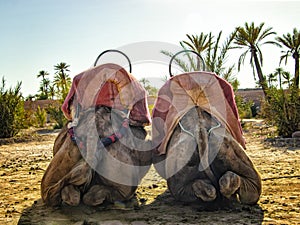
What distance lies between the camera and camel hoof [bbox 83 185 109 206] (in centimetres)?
347

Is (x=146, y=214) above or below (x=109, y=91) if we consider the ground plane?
below

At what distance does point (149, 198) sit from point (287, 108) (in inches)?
322

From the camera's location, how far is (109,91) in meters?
3.85

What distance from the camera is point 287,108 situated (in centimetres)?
1106

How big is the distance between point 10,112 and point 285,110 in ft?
31.7

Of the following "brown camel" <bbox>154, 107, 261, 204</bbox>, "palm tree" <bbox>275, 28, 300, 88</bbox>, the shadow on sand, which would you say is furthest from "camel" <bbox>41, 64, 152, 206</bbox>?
"palm tree" <bbox>275, 28, 300, 88</bbox>

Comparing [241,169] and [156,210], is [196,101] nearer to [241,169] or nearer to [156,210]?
[241,169]

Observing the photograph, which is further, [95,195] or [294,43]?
[294,43]

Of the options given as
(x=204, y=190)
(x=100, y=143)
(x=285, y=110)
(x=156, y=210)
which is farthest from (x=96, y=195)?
(x=285, y=110)

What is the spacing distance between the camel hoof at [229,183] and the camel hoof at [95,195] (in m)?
1.13

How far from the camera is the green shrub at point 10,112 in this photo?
1309 centimetres

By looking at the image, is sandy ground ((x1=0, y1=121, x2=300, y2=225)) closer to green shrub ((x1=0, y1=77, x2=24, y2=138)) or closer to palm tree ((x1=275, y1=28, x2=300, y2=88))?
green shrub ((x1=0, y1=77, x2=24, y2=138))

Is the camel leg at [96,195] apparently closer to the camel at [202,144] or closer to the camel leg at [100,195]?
the camel leg at [100,195]

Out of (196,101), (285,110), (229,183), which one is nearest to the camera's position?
(229,183)
